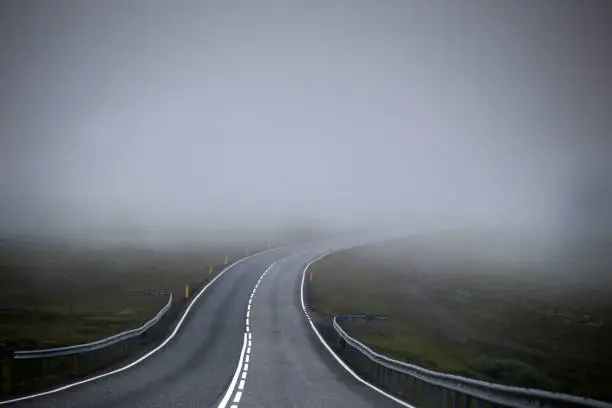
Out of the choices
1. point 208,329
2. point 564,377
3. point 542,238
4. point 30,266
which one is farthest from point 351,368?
point 542,238

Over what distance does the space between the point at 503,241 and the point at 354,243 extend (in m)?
46.8

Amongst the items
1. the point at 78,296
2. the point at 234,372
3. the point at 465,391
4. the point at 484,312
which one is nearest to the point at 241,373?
the point at 234,372

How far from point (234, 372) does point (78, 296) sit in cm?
3303

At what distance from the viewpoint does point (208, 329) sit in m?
29.7

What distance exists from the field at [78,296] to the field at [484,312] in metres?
14.5

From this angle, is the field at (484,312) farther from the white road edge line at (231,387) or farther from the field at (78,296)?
the field at (78,296)

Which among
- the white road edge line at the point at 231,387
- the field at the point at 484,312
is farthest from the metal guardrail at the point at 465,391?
the white road edge line at the point at 231,387

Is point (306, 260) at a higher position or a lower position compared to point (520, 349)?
higher

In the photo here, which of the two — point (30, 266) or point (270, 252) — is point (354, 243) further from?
point (30, 266)

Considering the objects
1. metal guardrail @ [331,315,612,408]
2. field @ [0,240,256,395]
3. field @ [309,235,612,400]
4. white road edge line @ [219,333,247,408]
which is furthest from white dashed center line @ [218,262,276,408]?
field @ [309,235,612,400]

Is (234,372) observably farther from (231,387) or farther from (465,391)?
(465,391)

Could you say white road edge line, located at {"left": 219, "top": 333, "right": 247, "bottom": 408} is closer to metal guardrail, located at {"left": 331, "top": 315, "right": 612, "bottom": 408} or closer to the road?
the road

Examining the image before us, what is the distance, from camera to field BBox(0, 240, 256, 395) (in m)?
22.8

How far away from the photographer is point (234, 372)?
1939 centimetres
